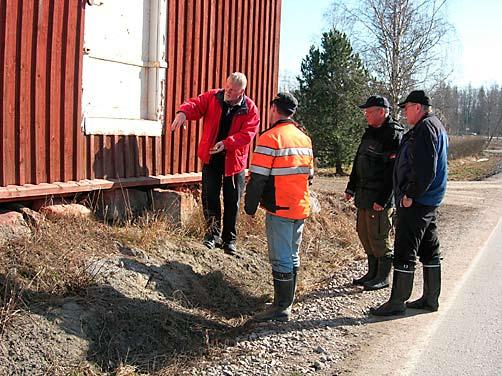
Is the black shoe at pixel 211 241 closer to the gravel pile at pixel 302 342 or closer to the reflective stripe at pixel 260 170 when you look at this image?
the gravel pile at pixel 302 342

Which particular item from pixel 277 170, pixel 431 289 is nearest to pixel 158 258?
pixel 277 170

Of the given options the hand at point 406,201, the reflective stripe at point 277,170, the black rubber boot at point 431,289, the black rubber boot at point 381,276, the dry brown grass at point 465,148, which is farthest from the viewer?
the dry brown grass at point 465,148

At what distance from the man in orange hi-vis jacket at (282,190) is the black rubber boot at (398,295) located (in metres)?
0.91

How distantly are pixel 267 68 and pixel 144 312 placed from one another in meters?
5.79

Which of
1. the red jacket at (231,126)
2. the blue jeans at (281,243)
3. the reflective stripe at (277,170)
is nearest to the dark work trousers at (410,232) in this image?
the blue jeans at (281,243)

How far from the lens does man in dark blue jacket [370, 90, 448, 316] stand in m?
5.56

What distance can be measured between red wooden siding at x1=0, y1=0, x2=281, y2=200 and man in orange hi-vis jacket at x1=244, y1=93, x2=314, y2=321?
2.19 meters

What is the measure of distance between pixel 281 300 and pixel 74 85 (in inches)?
123

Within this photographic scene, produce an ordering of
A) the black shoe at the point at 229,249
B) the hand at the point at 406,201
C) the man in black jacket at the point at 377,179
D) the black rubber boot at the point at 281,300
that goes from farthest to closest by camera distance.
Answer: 1. the black shoe at the point at 229,249
2. the man in black jacket at the point at 377,179
3. the hand at the point at 406,201
4. the black rubber boot at the point at 281,300

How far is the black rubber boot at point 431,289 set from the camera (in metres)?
5.95

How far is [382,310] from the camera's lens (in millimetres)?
5785

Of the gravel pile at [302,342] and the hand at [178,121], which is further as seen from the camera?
the hand at [178,121]

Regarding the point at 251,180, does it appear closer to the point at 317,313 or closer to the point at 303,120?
the point at 317,313

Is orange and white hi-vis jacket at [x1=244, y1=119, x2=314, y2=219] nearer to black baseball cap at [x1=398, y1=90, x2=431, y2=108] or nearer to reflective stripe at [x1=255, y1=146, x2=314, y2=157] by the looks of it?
reflective stripe at [x1=255, y1=146, x2=314, y2=157]
